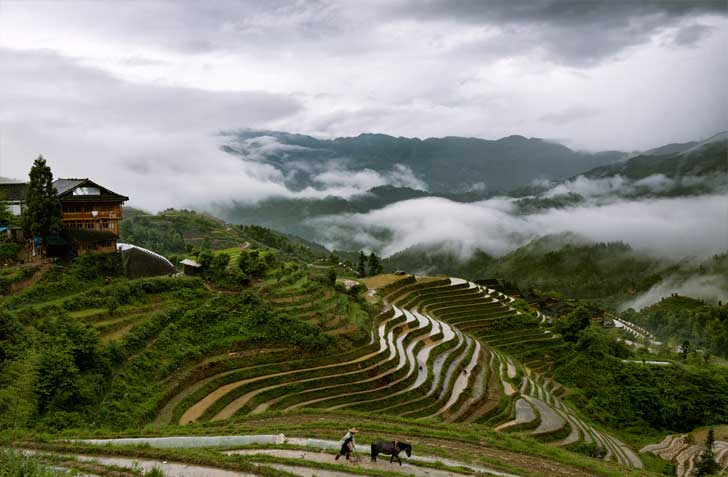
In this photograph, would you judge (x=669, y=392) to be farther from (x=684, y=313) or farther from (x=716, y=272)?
(x=716, y=272)

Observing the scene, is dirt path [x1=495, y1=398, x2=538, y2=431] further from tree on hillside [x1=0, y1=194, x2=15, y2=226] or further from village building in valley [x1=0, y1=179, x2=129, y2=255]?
tree on hillside [x1=0, y1=194, x2=15, y2=226]

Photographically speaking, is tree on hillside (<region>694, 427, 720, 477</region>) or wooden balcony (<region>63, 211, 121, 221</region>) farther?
wooden balcony (<region>63, 211, 121, 221</region>)

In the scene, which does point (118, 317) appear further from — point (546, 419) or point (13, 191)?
point (546, 419)

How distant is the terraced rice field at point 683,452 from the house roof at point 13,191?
44025mm

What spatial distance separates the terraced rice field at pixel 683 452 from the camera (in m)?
27.4

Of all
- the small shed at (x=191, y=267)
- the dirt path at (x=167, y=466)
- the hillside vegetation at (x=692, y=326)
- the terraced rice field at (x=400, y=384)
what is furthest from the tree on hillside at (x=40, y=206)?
the hillside vegetation at (x=692, y=326)

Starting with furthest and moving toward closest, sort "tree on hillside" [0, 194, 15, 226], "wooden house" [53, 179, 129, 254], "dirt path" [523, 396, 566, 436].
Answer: "tree on hillside" [0, 194, 15, 226] → "dirt path" [523, 396, 566, 436] → "wooden house" [53, 179, 129, 254]

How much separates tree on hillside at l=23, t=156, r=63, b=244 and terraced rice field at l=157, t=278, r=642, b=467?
11750mm

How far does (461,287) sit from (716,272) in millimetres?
165479

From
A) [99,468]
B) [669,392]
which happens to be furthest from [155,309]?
[669,392]

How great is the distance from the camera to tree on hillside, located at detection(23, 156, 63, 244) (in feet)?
78.4

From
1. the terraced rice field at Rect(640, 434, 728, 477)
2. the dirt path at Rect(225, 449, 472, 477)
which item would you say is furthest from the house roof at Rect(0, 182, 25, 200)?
the terraced rice field at Rect(640, 434, 728, 477)

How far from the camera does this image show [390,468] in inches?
492

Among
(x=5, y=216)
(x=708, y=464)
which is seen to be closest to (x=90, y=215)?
(x=5, y=216)
